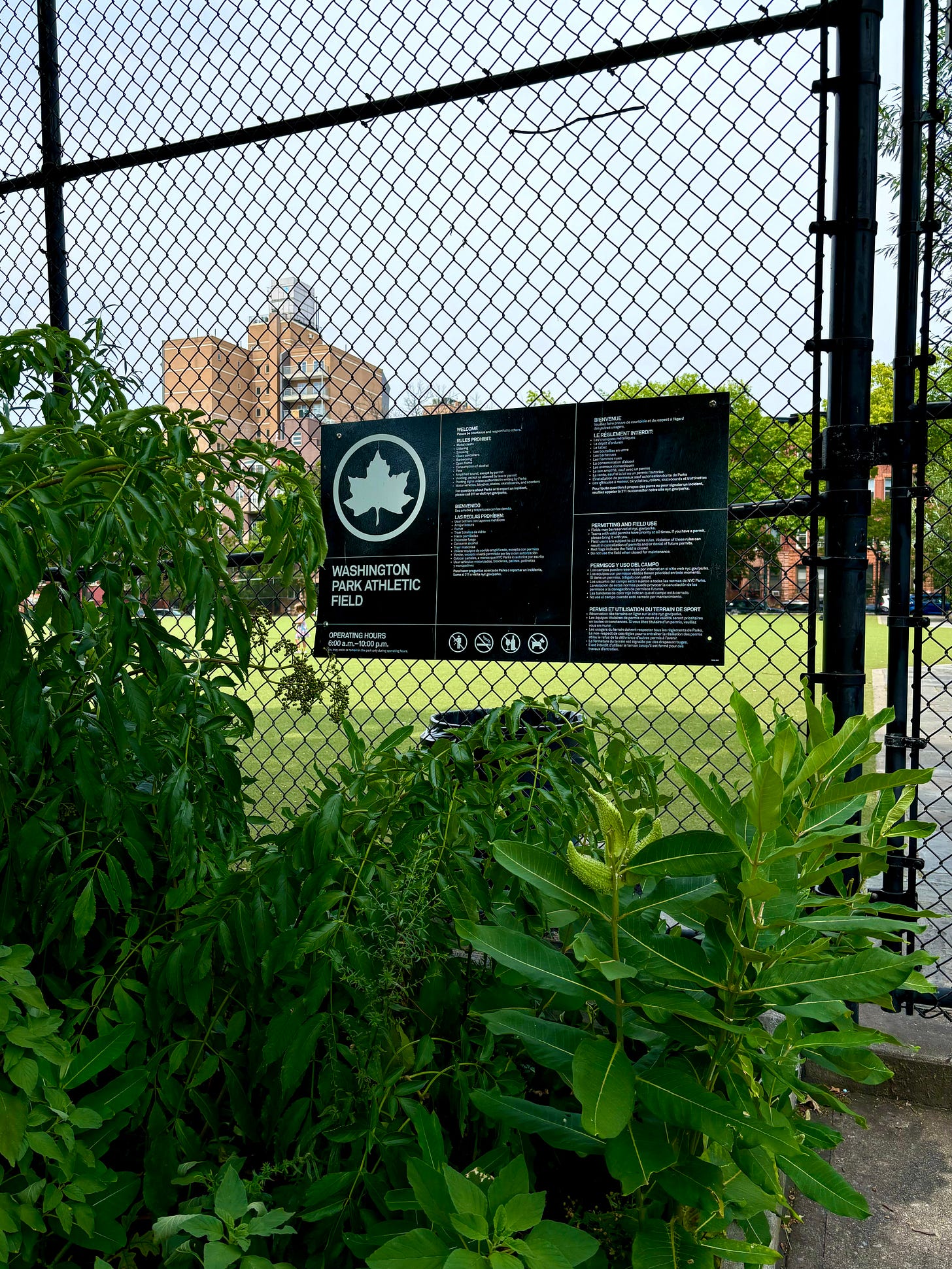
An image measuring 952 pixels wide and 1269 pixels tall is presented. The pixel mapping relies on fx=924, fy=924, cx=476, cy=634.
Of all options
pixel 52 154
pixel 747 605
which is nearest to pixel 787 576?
pixel 747 605

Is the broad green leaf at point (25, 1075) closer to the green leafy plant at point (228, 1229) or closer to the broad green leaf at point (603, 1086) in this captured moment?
the green leafy plant at point (228, 1229)

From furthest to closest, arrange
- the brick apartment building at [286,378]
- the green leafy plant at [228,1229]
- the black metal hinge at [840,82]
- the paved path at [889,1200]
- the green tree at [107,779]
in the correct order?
1. the brick apartment building at [286,378]
2. the black metal hinge at [840,82]
3. the paved path at [889,1200]
4. the green tree at [107,779]
5. the green leafy plant at [228,1229]

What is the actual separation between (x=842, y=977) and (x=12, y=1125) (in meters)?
1.12

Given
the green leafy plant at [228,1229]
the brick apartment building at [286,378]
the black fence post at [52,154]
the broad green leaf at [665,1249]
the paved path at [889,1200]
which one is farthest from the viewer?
the black fence post at [52,154]

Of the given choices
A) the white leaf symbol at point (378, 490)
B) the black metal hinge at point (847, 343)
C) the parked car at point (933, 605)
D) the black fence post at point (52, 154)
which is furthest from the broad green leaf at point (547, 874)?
A: the black fence post at point (52, 154)

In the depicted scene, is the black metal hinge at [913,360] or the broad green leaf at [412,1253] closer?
the broad green leaf at [412,1253]

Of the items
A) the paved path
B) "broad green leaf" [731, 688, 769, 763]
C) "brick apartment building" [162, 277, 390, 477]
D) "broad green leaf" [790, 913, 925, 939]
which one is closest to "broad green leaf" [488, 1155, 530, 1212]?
"broad green leaf" [790, 913, 925, 939]

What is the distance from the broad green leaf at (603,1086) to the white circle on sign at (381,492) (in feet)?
7.01

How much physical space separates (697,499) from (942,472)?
0.97m

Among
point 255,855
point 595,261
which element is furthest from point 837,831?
point 595,261

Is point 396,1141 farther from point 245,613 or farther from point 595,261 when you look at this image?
point 595,261

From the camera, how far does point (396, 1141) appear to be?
1.32m

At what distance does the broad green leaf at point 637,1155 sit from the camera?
3.41 ft

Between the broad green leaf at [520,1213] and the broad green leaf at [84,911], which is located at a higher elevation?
the broad green leaf at [84,911]
